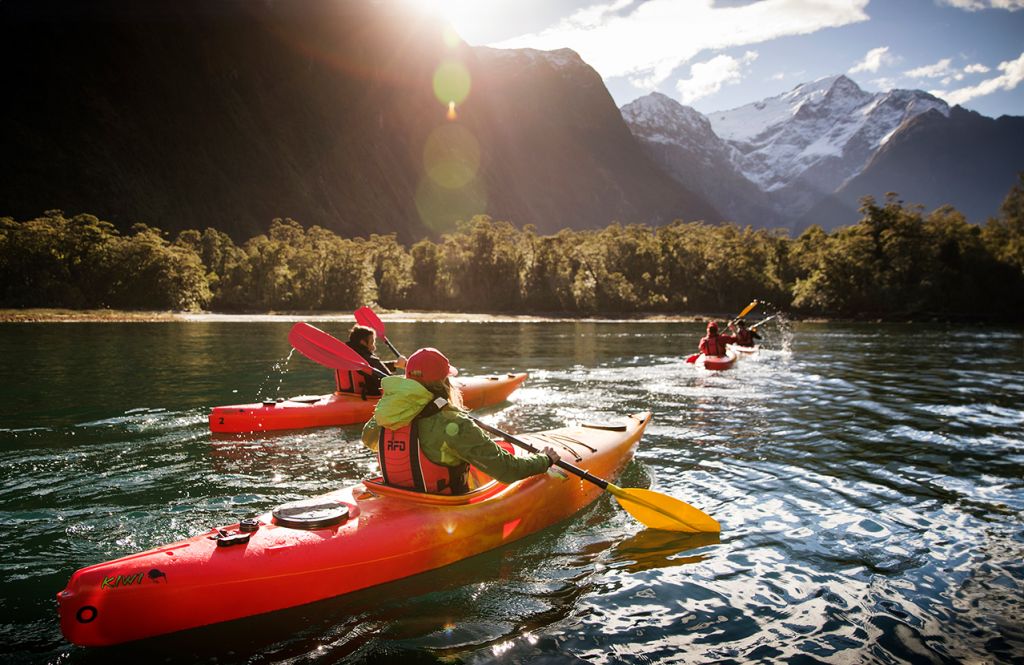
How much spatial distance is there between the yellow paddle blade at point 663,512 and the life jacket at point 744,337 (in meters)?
18.2

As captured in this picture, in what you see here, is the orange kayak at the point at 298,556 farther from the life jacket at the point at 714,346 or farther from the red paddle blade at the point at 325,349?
the life jacket at the point at 714,346

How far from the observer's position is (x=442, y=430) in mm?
5355

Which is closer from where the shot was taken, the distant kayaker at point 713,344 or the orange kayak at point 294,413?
the orange kayak at point 294,413

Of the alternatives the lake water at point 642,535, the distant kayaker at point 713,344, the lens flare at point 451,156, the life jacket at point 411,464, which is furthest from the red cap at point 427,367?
the lens flare at point 451,156

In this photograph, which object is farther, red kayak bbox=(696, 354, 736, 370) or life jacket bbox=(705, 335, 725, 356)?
life jacket bbox=(705, 335, 725, 356)

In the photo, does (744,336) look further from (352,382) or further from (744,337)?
(352,382)

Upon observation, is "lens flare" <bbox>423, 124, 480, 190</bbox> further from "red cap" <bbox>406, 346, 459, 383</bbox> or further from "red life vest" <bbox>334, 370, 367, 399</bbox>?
"red cap" <bbox>406, 346, 459, 383</bbox>

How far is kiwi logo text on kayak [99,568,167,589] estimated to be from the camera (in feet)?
13.2

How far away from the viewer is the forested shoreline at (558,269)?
6238 centimetres

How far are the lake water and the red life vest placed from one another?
94 cm

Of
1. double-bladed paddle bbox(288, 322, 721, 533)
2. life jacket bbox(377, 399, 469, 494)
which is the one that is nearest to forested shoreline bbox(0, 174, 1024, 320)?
double-bladed paddle bbox(288, 322, 721, 533)

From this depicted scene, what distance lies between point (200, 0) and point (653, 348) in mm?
184524

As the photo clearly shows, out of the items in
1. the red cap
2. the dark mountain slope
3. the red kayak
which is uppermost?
the dark mountain slope

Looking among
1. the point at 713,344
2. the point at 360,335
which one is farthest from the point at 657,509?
the point at 713,344
